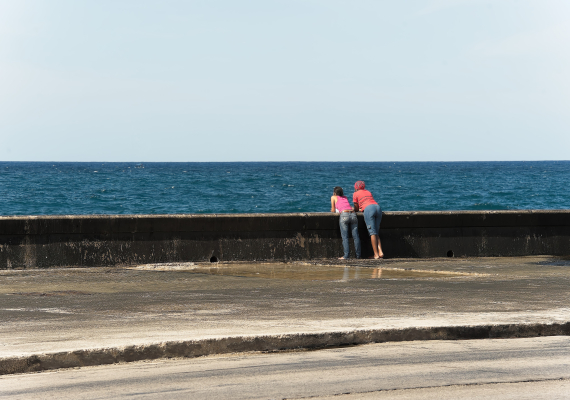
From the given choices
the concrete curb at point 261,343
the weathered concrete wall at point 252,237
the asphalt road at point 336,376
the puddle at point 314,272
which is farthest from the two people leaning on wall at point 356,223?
the asphalt road at point 336,376

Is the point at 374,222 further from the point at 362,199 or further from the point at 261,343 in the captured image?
the point at 261,343

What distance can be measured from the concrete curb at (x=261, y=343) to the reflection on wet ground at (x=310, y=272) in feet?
12.5

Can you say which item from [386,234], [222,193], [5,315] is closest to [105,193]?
[222,193]

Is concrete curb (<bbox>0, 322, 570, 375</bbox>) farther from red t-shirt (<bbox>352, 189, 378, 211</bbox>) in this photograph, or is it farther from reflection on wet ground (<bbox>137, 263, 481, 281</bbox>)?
red t-shirt (<bbox>352, 189, 378, 211</bbox>)

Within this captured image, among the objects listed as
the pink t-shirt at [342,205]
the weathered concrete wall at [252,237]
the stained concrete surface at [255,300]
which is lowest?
the stained concrete surface at [255,300]

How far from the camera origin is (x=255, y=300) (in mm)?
8570

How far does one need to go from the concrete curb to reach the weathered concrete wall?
6.69 meters

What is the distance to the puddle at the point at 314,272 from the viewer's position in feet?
36.0

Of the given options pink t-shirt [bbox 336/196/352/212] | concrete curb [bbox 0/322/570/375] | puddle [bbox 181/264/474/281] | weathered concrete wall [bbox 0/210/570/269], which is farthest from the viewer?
pink t-shirt [bbox 336/196/352/212]

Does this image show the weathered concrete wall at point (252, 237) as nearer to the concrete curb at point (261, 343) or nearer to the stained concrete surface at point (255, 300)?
the stained concrete surface at point (255, 300)

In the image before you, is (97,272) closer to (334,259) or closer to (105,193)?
(334,259)

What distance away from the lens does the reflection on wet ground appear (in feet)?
36.1

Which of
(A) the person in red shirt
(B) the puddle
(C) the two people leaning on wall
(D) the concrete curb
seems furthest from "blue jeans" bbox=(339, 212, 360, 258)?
(D) the concrete curb

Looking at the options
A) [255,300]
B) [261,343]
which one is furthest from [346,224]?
[261,343]
